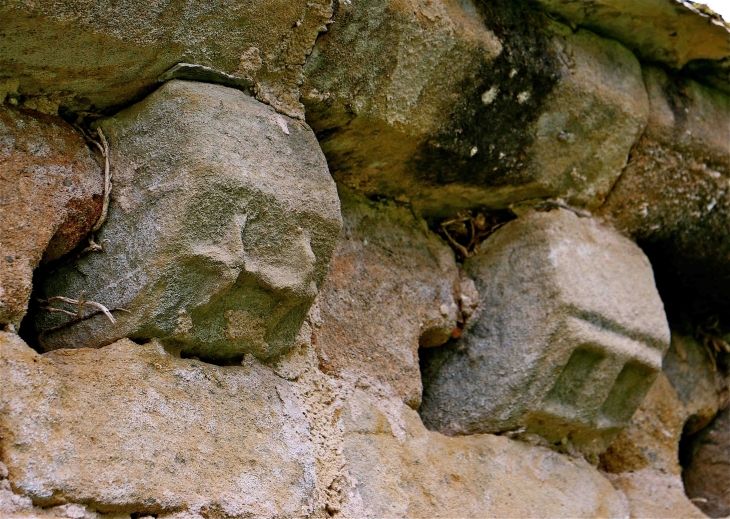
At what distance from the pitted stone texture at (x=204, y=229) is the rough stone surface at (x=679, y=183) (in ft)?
2.32

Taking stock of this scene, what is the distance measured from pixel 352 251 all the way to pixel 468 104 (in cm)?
30

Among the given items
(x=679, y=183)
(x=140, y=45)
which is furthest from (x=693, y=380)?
(x=140, y=45)

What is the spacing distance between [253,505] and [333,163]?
0.55 m

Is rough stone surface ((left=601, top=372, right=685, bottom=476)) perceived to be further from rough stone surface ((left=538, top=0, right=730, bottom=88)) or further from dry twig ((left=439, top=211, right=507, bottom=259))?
rough stone surface ((left=538, top=0, right=730, bottom=88))

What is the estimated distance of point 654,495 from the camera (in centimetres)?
169

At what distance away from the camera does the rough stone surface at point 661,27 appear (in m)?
1.46

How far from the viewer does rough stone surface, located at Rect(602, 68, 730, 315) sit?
1.61m

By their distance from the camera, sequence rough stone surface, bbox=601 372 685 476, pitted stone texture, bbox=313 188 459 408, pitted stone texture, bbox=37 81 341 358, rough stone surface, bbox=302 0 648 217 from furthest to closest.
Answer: rough stone surface, bbox=601 372 685 476 → pitted stone texture, bbox=313 188 459 408 → rough stone surface, bbox=302 0 648 217 → pitted stone texture, bbox=37 81 341 358

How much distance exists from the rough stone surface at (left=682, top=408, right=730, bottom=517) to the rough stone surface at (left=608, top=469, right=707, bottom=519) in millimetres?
204

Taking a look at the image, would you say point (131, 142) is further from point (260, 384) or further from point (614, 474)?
point (614, 474)

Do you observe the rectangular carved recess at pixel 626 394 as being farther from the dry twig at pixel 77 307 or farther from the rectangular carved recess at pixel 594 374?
the dry twig at pixel 77 307

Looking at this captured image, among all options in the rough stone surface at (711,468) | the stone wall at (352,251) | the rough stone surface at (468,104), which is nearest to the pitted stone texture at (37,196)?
the stone wall at (352,251)

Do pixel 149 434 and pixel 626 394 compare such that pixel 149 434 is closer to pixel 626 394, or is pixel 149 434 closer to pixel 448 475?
pixel 448 475

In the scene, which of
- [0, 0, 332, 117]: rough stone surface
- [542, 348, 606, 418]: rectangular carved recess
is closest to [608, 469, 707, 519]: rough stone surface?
[542, 348, 606, 418]: rectangular carved recess
